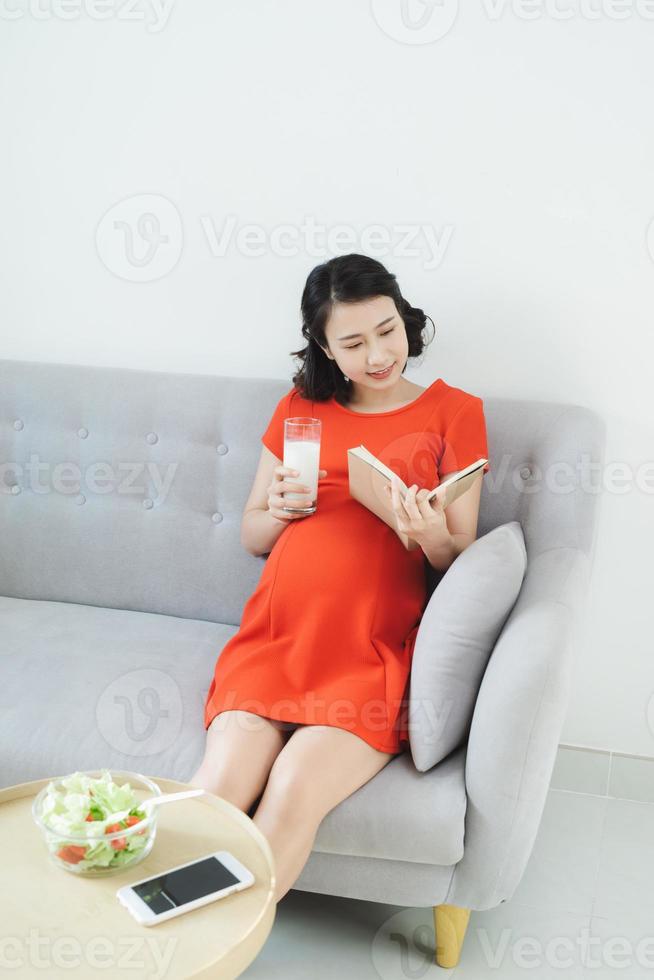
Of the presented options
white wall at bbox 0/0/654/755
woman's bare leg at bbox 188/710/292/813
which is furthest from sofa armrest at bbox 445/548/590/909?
white wall at bbox 0/0/654/755

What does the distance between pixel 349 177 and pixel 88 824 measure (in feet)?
5.39

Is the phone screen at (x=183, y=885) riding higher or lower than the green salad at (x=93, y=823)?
lower

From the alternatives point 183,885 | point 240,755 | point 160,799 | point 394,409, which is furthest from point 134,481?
point 183,885

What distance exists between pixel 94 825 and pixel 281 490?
0.86 meters

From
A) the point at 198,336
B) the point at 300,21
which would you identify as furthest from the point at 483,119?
the point at 198,336

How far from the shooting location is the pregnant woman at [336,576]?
1.60m

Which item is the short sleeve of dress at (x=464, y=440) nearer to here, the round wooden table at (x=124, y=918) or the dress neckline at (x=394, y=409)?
the dress neckline at (x=394, y=409)

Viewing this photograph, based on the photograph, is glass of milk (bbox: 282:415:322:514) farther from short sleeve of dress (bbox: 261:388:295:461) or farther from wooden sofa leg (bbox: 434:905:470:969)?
wooden sofa leg (bbox: 434:905:470:969)

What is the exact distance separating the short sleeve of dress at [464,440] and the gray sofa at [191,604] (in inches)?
5.9

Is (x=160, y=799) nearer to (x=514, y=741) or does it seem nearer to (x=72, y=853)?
(x=72, y=853)

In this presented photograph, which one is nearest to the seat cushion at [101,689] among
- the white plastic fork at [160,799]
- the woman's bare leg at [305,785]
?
the woman's bare leg at [305,785]

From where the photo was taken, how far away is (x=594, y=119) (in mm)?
2109

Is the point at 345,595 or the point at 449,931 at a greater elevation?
the point at 345,595

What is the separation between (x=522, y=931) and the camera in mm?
1856
